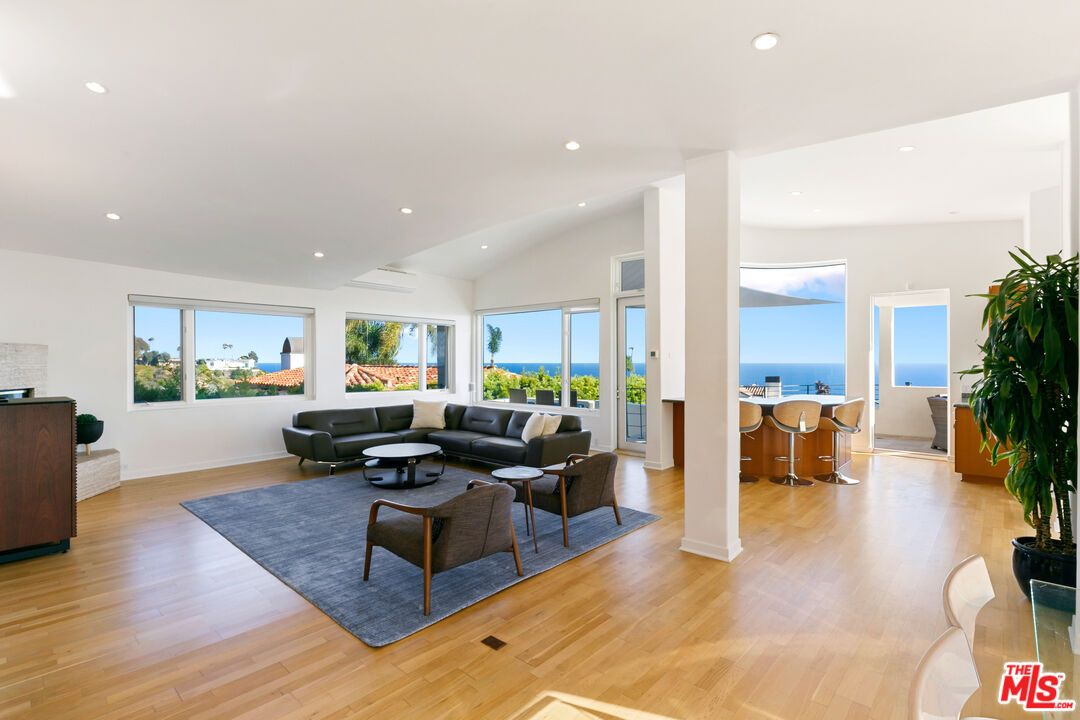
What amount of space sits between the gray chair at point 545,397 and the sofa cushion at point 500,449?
1.99 meters

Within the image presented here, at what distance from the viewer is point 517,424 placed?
724 centimetres

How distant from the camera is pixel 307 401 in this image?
791cm

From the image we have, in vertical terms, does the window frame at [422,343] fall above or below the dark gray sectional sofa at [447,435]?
above

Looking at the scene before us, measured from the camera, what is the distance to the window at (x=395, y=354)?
343 inches

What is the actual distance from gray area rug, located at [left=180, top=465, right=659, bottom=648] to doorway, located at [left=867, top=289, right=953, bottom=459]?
23.9 feet

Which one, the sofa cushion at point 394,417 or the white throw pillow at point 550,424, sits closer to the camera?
the white throw pillow at point 550,424

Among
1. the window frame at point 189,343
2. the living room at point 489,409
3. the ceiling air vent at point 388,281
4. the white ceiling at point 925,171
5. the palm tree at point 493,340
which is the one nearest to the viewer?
the living room at point 489,409

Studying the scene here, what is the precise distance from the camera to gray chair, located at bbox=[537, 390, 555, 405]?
895 cm

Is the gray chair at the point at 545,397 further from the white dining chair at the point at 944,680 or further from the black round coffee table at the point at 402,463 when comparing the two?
the white dining chair at the point at 944,680

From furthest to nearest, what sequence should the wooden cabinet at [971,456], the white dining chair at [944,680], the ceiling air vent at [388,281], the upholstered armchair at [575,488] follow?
the ceiling air vent at [388,281] < the wooden cabinet at [971,456] < the upholstered armchair at [575,488] < the white dining chair at [944,680]

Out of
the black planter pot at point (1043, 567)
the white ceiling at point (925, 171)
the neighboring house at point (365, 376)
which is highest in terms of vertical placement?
the white ceiling at point (925, 171)

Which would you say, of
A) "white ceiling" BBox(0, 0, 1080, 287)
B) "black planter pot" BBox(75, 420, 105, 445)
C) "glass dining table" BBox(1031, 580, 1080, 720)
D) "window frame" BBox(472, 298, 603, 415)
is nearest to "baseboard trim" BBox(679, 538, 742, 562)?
"glass dining table" BBox(1031, 580, 1080, 720)

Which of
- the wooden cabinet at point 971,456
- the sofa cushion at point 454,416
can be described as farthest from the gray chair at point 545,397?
the wooden cabinet at point 971,456

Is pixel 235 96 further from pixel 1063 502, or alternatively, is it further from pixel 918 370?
pixel 918 370
